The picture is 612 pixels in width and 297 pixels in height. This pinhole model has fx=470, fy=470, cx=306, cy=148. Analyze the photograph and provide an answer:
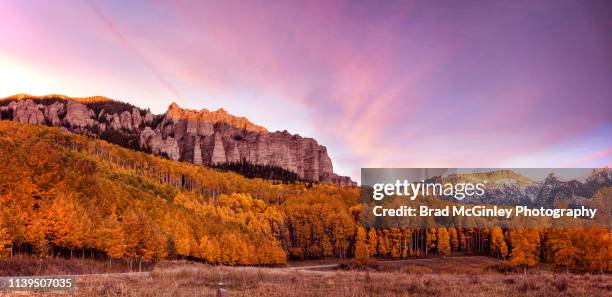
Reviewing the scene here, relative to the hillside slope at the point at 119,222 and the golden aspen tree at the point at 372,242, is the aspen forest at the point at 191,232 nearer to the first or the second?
the hillside slope at the point at 119,222

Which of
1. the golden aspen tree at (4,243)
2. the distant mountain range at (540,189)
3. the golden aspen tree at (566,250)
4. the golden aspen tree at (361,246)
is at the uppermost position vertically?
the distant mountain range at (540,189)

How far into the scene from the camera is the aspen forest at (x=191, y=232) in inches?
2576

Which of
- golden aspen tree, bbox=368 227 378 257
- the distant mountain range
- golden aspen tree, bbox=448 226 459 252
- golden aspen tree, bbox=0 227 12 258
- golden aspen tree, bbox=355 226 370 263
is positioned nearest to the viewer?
golden aspen tree, bbox=0 227 12 258

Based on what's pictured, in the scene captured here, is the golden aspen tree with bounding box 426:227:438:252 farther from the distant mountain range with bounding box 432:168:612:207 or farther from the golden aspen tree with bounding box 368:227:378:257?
the distant mountain range with bounding box 432:168:612:207

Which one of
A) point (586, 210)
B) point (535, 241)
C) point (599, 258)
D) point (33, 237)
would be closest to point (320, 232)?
point (535, 241)

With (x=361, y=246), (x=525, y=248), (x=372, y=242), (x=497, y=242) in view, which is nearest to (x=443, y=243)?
(x=497, y=242)

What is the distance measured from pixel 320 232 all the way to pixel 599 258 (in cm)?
8441

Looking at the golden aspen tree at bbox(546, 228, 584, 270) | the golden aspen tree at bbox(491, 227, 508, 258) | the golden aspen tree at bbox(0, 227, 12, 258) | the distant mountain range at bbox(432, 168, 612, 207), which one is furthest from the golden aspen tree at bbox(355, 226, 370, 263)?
the golden aspen tree at bbox(0, 227, 12, 258)

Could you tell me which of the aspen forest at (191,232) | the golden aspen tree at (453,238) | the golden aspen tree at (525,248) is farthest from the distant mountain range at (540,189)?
the golden aspen tree at (525,248)

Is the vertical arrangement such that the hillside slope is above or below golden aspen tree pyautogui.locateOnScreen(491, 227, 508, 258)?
above

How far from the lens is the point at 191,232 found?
10300cm

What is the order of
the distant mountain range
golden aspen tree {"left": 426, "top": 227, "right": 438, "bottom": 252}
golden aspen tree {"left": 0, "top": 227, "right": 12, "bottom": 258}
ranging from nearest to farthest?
golden aspen tree {"left": 0, "top": 227, "right": 12, "bottom": 258}
the distant mountain range
golden aspen tree {"left": 426, "top": 227, "right": 438, "bottom": 252}

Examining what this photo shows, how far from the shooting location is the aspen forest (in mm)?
65438

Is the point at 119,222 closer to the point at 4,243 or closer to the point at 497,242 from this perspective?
the point at 4,243
